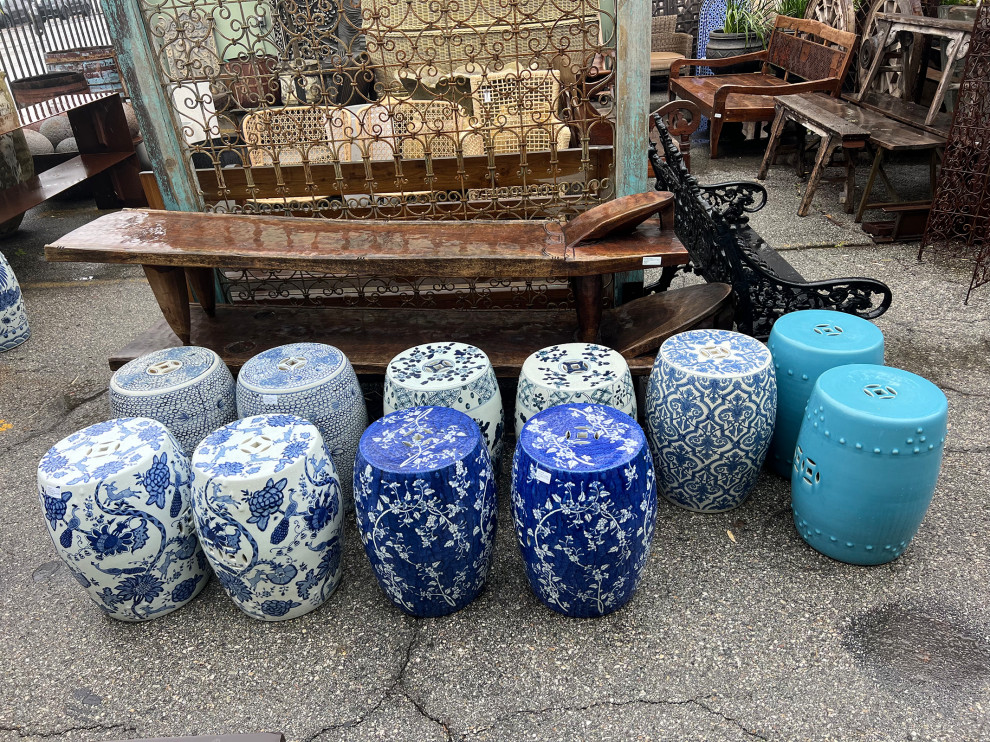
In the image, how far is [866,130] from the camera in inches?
235

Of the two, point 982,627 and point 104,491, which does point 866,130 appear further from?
point 104,491

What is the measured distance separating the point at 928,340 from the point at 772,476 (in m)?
1.80

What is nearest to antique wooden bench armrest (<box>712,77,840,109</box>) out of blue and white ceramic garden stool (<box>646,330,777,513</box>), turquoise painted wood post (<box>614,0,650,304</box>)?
turquoise painted wood post (<box>614,0,650,304</box>)

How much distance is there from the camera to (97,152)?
317 inches

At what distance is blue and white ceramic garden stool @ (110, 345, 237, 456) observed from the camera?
3326mm

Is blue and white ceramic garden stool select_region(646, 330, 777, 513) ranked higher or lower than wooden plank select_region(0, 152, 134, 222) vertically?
lower

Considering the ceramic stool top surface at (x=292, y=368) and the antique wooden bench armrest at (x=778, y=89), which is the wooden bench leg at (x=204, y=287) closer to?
the ceramic stool top surface at (x=292, y=368)

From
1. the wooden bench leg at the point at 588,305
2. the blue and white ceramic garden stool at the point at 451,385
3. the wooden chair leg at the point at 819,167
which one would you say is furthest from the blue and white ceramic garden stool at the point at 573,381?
the wooden chair leg at the point at 819,167

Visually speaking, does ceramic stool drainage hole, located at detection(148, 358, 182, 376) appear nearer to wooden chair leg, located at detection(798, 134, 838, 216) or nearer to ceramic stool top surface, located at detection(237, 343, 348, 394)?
ceramic stool top surface, located at detection(237, 343, 348, 394)

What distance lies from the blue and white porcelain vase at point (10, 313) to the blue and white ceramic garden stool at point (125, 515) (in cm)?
312

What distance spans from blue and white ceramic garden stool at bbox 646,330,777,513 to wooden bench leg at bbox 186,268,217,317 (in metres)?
2.75

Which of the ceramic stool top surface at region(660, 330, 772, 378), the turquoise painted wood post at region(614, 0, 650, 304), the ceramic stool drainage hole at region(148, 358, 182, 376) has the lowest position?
the ceramic stool drainage hole at region(148, 358, 182, 376)

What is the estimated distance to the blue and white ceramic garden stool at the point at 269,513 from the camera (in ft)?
8.55

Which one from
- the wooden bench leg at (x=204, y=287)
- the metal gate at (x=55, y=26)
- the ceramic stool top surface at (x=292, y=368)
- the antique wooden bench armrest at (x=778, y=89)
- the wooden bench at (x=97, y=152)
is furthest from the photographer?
the metal gate at (x=55, y=26)
